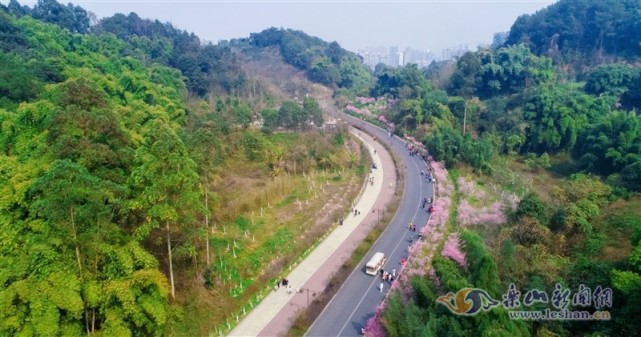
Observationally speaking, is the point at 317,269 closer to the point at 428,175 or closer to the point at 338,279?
the point at 338,279

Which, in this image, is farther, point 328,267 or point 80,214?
point 328,267

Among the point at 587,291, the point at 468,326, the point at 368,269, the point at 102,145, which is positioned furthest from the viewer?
the point at 368,269

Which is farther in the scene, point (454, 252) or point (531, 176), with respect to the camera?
point (531, 176)

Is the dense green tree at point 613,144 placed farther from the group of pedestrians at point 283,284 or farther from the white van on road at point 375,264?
the group of pedestrians at point 283,284

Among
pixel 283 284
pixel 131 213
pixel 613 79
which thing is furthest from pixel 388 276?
pixel 613 79

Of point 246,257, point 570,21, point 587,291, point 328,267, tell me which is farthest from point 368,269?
point 570,21

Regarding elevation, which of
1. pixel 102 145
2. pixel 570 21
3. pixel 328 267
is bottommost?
pixel 328 267

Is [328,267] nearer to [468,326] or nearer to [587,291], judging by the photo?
[468,326]

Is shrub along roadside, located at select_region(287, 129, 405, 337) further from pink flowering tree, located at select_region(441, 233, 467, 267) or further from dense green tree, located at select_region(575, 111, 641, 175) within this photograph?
dense green tree, located at select_region(575, 111, 641, 175)
